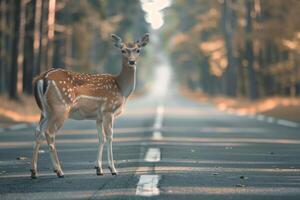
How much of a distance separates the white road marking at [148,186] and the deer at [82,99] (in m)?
0.86

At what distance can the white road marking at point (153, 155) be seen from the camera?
14.0m

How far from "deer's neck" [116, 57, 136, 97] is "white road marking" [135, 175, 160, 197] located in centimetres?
209

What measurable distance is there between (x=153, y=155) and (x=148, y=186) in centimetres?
472

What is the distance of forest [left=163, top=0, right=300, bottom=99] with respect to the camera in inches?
1868

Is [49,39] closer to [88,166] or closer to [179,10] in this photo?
[88,166]

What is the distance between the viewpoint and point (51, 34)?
4788 cm

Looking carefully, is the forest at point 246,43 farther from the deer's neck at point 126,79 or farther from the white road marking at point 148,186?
the white road marking at point 148,186

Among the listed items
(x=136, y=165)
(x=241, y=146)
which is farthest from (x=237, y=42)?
(x=136, y=165)

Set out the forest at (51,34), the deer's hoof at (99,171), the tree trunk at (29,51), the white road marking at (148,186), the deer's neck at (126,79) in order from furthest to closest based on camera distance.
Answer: the tree trunk at (29,51)
the forest at (51,34)
the deer's neck at (126,79)
the deer's hoof at (99,171)
the white road marking at (148,186)

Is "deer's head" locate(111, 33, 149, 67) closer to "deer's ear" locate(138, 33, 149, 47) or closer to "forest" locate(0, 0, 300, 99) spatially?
"deer's ear" locate(138, 33, 149, 47)

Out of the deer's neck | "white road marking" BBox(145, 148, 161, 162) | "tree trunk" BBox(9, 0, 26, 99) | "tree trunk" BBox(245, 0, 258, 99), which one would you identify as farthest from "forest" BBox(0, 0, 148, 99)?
the deer's neck

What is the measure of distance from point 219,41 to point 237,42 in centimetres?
802

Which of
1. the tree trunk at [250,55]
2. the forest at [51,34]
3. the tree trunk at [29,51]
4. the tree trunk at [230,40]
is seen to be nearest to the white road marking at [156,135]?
the forest at [51,34]

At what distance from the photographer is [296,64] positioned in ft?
161
